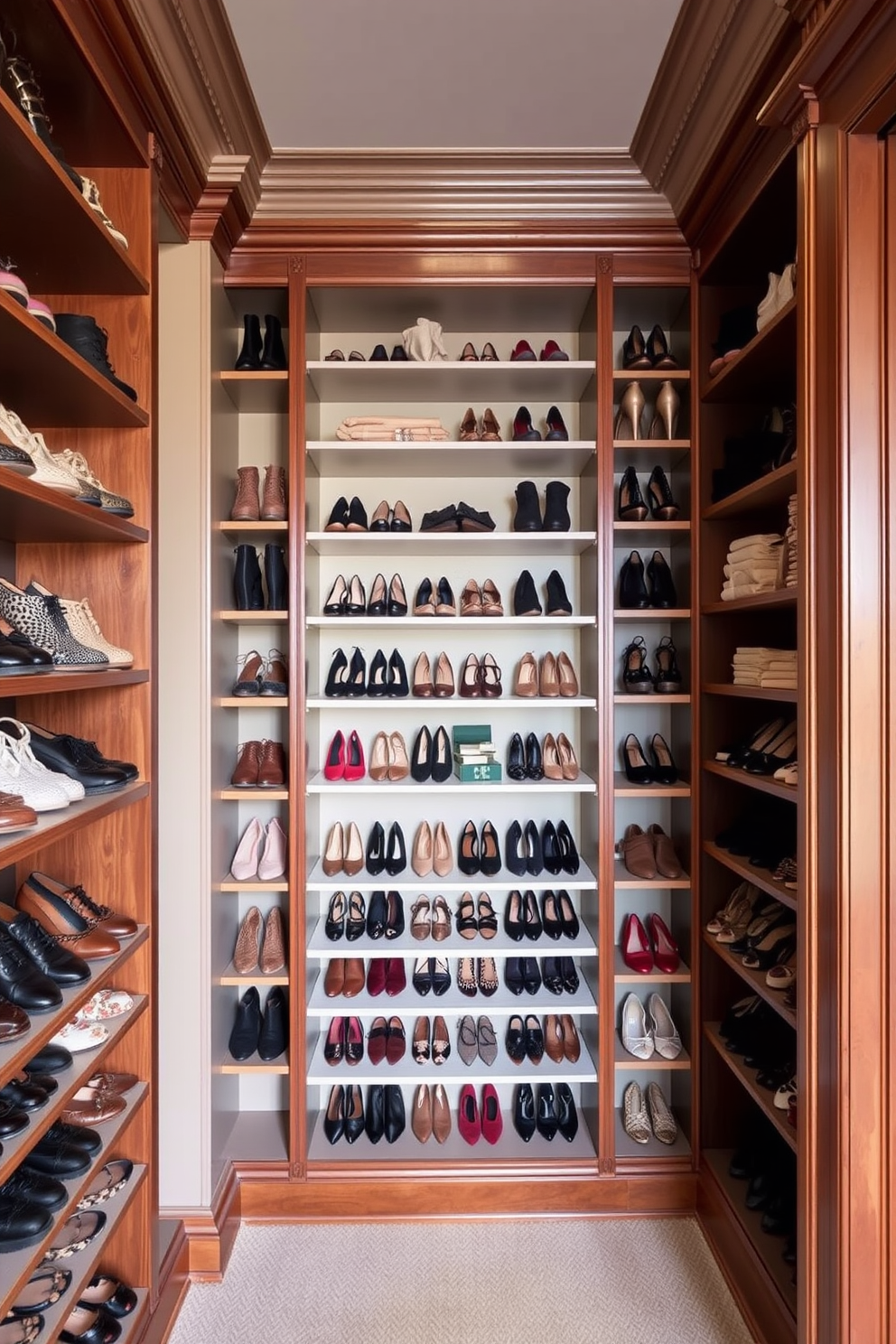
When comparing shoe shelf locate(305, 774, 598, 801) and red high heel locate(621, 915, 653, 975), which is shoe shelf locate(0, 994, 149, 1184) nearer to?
shoe shelf locate(305, 774, 598, 801)

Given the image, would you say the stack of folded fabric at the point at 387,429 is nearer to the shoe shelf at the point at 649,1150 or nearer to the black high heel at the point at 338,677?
the black high heel at the point at 338,677

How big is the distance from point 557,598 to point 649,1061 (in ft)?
4.86

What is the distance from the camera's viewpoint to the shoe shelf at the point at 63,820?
3.48ft

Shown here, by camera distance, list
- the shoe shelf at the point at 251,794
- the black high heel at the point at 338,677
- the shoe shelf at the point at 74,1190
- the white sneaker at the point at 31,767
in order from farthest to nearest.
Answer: the black high heel at the point at 338,677 → the shoe shelf at the point at 251,794 → the white sneaker at the point at 31,767 → the shoe shelf at the point at 74,1190

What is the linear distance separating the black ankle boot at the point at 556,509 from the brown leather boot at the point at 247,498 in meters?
0.94

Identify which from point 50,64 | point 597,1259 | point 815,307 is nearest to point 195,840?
point 597,1259

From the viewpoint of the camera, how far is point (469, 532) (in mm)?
2207

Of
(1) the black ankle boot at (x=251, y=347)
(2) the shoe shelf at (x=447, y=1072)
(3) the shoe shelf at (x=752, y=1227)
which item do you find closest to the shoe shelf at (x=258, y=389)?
(1) the black ankle boot at (x=251, y=347)

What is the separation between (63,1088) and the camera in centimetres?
126

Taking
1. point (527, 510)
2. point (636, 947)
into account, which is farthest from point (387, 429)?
point (636, 947)

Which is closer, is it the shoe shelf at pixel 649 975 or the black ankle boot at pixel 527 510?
the shoe shelf at pixel 649 975

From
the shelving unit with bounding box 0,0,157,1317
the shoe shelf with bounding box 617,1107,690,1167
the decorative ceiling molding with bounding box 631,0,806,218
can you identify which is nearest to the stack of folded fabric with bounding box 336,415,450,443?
the shelving unit with bounding box 0,0,157,1317

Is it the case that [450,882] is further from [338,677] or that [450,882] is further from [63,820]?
[63,820]

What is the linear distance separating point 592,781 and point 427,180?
1853 millimetres
